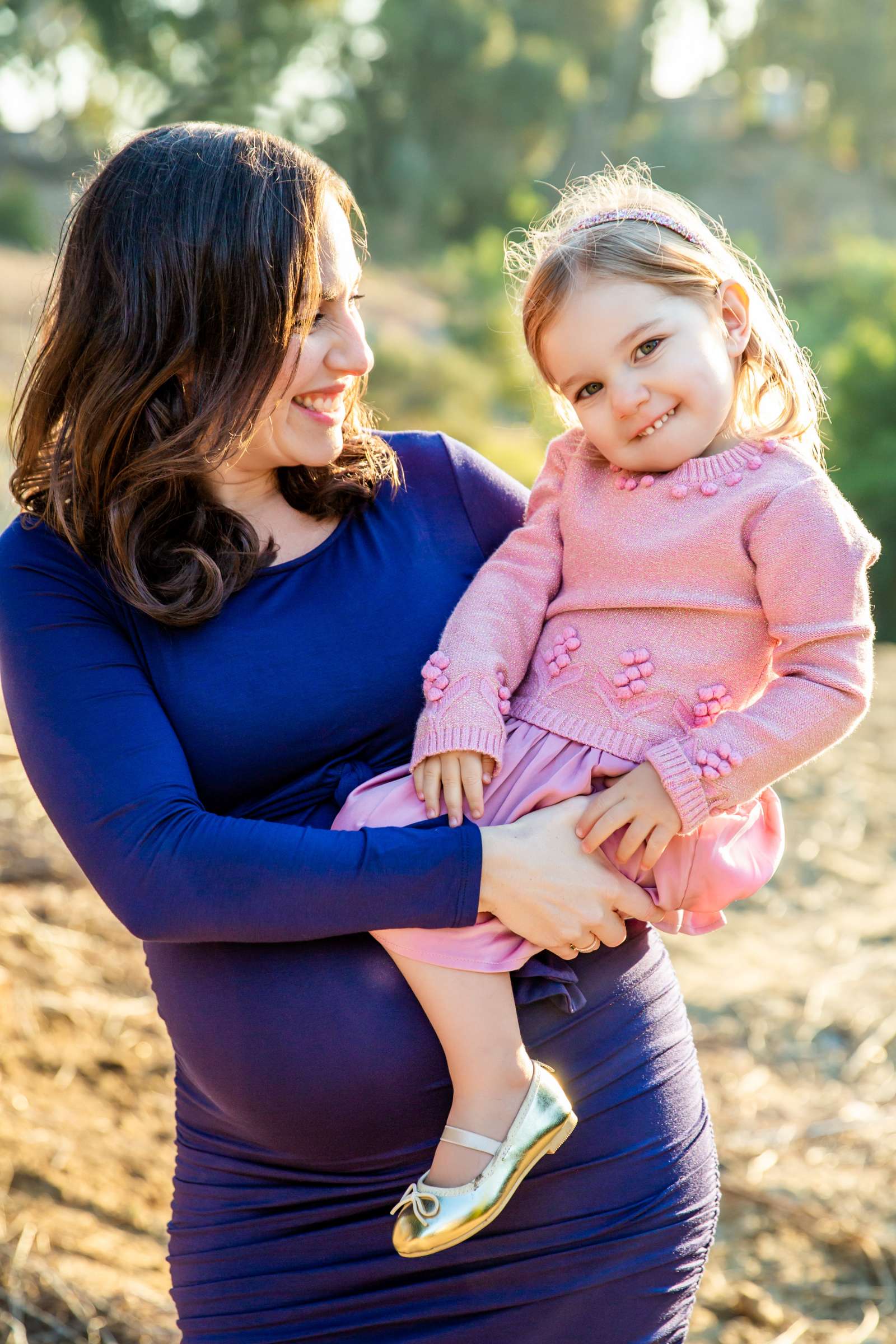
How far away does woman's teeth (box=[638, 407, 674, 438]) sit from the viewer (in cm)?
184

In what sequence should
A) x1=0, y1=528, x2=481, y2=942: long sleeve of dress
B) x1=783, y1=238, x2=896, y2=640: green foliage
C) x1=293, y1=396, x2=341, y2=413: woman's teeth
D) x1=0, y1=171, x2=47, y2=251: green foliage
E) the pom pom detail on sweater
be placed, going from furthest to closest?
x1=0, y1=171, x2=47, y2=251: green foliage → x1=783, y1=238, x2=896, y2=640: green foliage → x1=293, y1=396, x2=341, y2=413: woman's teeth → the pom pom detail on sweater → x1=0, y1=528, x2=481, y2=942: long sleeve of dress

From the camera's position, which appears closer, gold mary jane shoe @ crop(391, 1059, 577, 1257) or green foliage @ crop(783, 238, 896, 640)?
gold mary jane shoe @ crop(391, 1059, 577, 1257)

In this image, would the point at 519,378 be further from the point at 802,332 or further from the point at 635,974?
the point at 635,974

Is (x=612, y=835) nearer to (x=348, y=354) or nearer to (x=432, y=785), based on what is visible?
(x=432, y=785)

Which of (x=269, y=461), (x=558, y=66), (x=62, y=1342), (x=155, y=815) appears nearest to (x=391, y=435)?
(x=269, y=461)

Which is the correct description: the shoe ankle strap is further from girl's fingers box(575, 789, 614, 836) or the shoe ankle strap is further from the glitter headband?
the glitter headband

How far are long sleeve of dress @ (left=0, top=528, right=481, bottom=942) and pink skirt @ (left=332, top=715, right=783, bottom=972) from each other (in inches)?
4.7

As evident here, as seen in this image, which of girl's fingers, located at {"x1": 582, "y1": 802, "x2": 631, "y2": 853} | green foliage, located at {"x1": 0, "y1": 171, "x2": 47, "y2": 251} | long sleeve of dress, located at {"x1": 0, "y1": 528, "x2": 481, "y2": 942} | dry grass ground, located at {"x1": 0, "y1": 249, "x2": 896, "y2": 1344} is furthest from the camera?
green foliage, located at {"x1": 0, "y1": 171, "x2": 47, "y2": 251}

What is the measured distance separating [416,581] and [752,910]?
317 centimetres

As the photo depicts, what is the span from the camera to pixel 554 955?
1.77m

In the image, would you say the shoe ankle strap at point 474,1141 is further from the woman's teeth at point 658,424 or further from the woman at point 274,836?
the woman's teeth at point 658,424

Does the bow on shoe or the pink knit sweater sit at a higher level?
the pink knit sweater

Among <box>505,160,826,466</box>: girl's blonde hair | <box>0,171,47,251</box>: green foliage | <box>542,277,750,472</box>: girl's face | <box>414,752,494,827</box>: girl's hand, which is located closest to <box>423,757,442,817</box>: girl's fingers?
<box>414,752,494,827</box>: girl's hand

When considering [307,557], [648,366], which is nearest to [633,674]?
[648,366]
